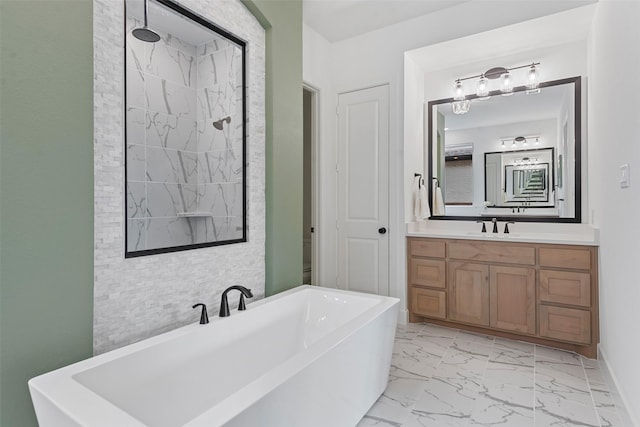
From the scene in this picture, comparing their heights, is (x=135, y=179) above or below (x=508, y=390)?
above

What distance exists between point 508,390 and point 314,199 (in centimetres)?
232

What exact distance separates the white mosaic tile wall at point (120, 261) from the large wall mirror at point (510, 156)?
8.07 ft

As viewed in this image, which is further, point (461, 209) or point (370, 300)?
point (461, 209)

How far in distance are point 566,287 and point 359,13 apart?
2827 millimetres

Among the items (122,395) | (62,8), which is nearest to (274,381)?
(122,395)

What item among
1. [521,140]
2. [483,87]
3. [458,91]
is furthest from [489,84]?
[521,140]

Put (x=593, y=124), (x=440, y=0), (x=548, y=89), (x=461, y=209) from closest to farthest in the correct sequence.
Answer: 1. (x=593, y=124)
2. (x=440, y=0)
3. (x=548, y=89)
4. (x=461, y=209)

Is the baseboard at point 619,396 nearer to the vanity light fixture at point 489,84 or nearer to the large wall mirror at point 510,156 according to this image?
the large wall mirror at point 510,156

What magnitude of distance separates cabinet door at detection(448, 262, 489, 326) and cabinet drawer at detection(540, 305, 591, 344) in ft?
1.39

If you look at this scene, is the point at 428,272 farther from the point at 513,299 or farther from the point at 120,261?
the point at 120,261

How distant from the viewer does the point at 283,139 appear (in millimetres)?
2604

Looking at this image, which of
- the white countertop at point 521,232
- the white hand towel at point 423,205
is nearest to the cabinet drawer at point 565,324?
the white countertop at point 521,232

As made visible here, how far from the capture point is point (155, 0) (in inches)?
72.5

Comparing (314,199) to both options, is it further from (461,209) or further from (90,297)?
(90,297)
